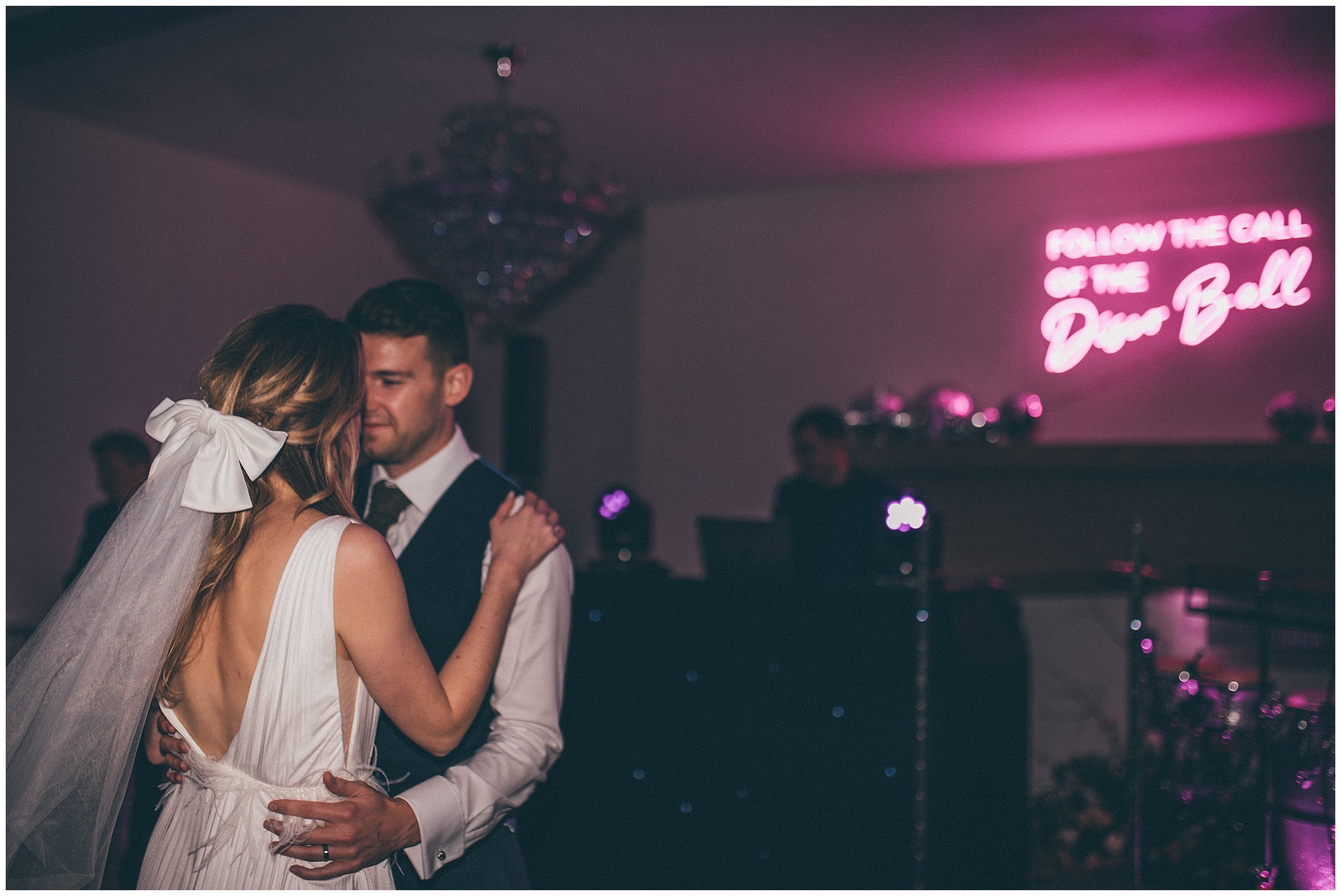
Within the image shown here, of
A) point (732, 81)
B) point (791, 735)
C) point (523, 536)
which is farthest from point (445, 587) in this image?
point (732, 81)

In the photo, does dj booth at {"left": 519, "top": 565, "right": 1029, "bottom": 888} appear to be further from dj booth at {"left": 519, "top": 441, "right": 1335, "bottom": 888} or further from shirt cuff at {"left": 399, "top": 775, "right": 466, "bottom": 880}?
shirt cuff at {"left": 399, "top": 775, "right": 466, "bottom": 880}

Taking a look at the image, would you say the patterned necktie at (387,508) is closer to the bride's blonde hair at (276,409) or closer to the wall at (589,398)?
the bride's blonde hair at (276,409)

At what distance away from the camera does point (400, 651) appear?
1.38 m

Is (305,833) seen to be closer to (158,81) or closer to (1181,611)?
(158,81)

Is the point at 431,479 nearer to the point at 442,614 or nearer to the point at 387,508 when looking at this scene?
the point at 387,508

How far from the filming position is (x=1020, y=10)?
143 inches

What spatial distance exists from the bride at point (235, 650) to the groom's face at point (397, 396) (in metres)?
0.25

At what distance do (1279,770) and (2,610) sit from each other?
10.9 ft

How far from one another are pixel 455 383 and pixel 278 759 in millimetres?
733

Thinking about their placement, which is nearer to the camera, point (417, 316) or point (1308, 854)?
point (417, 316)

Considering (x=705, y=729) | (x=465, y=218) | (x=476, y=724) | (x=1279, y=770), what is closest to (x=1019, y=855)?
(x=1279, y=770)

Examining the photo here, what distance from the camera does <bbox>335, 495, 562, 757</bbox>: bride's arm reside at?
1.36 metres

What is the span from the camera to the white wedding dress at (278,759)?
137cm

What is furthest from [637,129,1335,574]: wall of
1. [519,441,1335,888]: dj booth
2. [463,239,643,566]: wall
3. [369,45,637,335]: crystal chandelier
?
[369,45,637,335]: crystal chandelier
